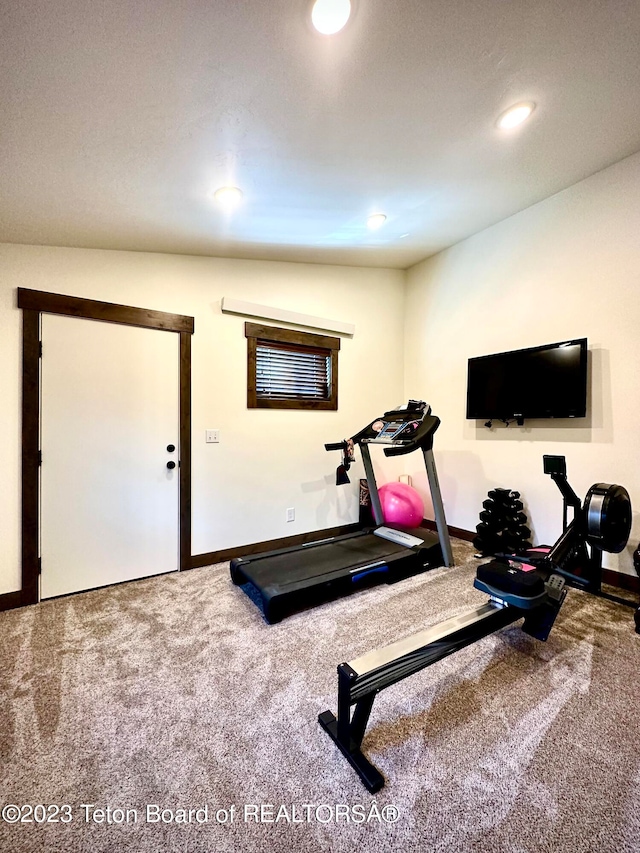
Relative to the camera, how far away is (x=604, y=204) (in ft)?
8.79

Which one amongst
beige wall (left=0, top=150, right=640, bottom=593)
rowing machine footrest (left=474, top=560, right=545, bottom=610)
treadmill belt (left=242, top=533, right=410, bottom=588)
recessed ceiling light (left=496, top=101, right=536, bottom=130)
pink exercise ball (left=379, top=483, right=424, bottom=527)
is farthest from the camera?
pink exercise ball (left=379, top=483, right=424, bottom=527)

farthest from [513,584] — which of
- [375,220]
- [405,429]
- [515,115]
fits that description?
[375,220]

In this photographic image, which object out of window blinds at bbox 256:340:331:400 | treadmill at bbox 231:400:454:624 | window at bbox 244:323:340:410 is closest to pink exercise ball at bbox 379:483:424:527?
treadmill at bbox 231:400:454:624

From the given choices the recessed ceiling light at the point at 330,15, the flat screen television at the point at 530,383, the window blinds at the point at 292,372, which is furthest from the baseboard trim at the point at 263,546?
the recessed ceiling light at the point at 330,15

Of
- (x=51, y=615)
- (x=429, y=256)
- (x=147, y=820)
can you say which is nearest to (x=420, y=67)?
(x=429, y=256)

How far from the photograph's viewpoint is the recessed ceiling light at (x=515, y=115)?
6.31ft

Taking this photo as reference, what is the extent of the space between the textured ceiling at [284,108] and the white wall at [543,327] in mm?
448

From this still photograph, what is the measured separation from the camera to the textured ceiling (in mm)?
1354

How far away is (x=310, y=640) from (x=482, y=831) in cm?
112

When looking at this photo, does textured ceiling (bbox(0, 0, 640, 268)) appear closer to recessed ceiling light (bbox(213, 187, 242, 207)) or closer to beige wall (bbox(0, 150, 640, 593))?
recessed ceiling light (bbox(213, 187, 242, 207))

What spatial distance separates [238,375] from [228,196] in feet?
4.81

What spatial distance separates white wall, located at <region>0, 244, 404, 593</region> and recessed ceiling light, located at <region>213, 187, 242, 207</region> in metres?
0.89

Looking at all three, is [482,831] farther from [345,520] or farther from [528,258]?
[528,258]

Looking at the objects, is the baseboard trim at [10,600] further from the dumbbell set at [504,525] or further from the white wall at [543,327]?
the white wall at [543,327]
